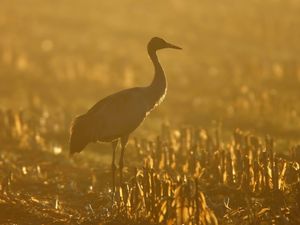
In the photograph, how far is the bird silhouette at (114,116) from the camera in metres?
15.1

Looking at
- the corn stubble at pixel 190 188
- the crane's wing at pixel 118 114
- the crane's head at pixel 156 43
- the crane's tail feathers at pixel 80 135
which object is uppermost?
the crane's head at pixel 156 43

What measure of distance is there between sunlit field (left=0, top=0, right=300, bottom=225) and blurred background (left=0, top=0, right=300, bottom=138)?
0.07 metres

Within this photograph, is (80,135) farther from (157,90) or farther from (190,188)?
(190,188)

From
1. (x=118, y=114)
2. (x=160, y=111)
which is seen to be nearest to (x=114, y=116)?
(x=118, y=114)

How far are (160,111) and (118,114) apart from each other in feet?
36.4

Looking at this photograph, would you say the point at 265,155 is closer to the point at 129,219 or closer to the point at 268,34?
the point at 129,219

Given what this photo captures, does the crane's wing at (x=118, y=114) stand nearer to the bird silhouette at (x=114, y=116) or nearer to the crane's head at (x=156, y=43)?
the bird silhouette at (x=114, y=116)

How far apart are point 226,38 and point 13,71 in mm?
11381

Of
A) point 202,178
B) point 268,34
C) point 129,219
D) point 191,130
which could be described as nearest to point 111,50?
point 268,34

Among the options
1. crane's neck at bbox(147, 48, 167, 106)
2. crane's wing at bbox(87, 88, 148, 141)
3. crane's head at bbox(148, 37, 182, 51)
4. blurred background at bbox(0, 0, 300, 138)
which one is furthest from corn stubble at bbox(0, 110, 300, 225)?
blurred background at bbox(0, 0, 300, 138)

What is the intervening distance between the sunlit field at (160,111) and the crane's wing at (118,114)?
929 mm

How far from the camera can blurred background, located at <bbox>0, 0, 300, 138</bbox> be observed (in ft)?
84.1

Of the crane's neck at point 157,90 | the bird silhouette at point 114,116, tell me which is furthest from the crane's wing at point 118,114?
the crane's neck at point 157,90

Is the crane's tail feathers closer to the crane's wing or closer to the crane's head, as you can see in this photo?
the crane's wing
